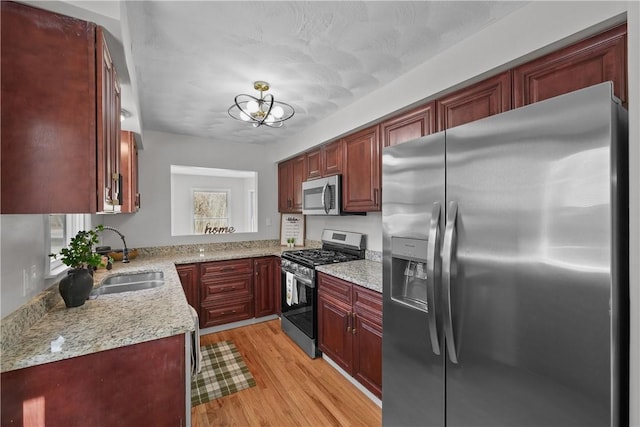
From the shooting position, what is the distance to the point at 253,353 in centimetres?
288

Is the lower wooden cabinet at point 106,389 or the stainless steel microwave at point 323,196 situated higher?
the stainless steel microwave at point 323,196

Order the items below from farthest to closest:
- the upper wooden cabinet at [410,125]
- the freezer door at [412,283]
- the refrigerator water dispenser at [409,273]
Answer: the upper wooden cabinet at [410,125] < the refrigerator water dispenser at [409,273] < the freezer door at [412,283]

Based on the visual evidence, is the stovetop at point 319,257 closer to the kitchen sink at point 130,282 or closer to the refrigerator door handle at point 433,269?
the kitchen sink at point 130,282

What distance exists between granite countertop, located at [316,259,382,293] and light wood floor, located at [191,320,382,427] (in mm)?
884

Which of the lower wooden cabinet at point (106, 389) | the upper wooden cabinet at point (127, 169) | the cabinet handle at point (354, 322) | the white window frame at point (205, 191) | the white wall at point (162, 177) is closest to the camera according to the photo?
the lower wooden cabinet at point (106, 389)

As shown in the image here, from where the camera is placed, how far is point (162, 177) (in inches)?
142

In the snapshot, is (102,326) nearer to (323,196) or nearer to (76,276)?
(76,276)

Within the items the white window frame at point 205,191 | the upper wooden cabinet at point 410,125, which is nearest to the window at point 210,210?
the white window frame at point 205,191

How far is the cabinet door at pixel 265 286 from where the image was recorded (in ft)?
11.8

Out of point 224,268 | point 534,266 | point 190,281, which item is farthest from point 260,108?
point 534,266

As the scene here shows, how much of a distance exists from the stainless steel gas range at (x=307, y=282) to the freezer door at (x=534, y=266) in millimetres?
1587

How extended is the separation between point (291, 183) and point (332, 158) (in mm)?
1062

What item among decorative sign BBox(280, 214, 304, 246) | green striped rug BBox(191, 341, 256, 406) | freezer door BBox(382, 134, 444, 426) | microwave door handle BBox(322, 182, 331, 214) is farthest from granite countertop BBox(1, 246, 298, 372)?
decorative sign BBox(280, 214, 304, 246)

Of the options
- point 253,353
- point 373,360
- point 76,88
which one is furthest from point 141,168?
point 373,360
